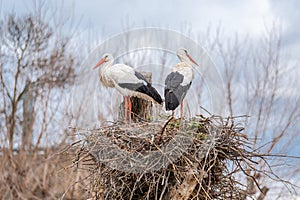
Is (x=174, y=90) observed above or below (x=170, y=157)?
above

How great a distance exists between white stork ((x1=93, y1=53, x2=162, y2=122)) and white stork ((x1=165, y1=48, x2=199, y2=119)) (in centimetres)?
7

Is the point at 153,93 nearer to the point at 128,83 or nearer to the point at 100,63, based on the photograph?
the point at 128,83

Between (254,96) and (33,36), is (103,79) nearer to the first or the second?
(254,96)

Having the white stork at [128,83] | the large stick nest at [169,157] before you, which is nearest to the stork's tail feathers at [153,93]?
the white stork at [128,83]

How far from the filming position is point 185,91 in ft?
6.15

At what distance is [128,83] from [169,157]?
39 cm

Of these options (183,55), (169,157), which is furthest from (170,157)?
(183,55)

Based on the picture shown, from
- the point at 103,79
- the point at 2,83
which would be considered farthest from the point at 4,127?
the point at 103,79

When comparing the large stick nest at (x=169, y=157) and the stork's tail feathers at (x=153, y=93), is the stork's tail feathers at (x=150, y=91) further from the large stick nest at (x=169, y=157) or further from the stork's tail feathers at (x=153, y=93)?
the large stick nest at (x=169, y=157)

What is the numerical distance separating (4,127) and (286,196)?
3.10 metres

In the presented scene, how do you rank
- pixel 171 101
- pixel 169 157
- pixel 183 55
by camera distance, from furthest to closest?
pixel 183 55, pixel 171 101, pixel 169 157

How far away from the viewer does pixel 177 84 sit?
1850 millimetres

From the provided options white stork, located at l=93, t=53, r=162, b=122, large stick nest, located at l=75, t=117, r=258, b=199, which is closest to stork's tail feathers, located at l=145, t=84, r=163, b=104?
white stork, located at l=93, t=53, r=162, b=122

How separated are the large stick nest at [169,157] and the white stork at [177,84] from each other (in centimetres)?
8
